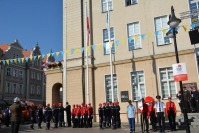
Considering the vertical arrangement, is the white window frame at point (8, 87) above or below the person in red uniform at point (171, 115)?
above

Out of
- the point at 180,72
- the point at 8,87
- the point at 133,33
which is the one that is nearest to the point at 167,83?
the point at 133,33

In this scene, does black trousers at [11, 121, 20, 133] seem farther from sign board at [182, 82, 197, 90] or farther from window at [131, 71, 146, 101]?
sign board at [182, 82, 197, 90]

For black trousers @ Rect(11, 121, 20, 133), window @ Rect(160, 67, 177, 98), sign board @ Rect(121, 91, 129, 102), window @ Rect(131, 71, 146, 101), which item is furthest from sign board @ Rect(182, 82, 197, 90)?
black trousers @ Rect(11, 121, 20, 133)

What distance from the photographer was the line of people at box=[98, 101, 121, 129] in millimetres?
17109

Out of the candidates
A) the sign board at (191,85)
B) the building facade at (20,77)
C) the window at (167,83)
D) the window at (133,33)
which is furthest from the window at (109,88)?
the building facade at (20,77)

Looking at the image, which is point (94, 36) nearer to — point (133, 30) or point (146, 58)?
point (133, 30)

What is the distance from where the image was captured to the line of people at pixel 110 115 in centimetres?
1711

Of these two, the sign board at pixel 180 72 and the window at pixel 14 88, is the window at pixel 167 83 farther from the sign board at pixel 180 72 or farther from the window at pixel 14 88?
the window at pixel 14 88

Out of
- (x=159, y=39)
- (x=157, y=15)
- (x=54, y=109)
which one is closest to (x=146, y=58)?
(x=159, y=39)

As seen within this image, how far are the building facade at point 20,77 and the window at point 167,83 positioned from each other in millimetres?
36006

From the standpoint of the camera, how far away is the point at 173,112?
570 inches

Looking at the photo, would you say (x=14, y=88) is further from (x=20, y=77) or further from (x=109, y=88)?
(x=109, y=88)

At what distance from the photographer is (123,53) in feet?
76.1

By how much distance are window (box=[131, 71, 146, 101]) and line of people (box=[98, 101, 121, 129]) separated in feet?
15.8
